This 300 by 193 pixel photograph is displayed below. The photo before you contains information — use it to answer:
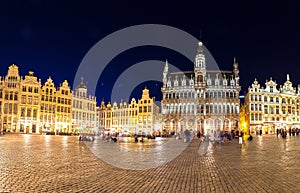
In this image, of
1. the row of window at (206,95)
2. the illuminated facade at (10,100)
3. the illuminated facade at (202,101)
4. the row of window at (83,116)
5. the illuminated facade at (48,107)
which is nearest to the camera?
the illuminated facade at (10,100)

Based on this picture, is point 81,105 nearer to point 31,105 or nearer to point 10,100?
point 31,105

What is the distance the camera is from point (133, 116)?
95.3m

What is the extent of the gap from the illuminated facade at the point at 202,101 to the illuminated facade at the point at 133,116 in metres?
5.59

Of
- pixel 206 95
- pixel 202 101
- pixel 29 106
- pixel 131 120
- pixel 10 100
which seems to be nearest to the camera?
pixel 10 100

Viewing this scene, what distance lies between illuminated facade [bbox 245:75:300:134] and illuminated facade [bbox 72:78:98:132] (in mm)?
54938

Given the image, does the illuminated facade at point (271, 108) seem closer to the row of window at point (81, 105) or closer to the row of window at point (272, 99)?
the row of window at point (272, 99)

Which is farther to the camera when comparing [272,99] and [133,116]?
[133,116]

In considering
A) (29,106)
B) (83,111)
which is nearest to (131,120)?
(83,111)

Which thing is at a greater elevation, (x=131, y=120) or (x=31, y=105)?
(x=31, y=105)

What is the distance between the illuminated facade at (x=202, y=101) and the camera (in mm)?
85312

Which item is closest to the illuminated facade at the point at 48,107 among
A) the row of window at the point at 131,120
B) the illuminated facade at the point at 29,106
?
the illuminated facade at the point at 29,106

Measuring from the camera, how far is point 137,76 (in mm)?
62531

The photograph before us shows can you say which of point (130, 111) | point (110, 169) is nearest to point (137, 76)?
point (130, 111)

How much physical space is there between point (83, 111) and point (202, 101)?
4247cm
